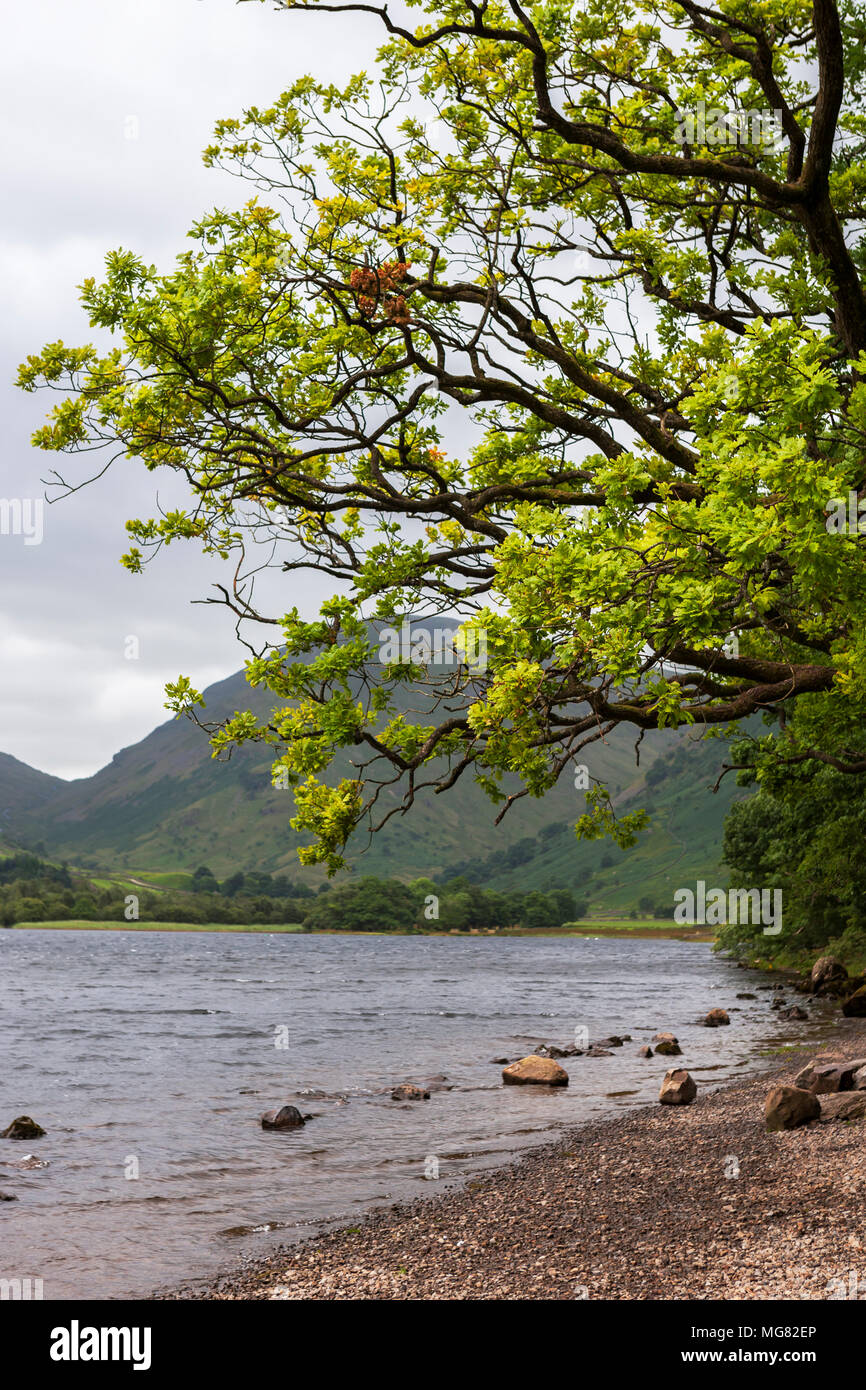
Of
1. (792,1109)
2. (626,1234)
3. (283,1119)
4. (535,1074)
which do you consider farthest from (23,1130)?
(626,1234)

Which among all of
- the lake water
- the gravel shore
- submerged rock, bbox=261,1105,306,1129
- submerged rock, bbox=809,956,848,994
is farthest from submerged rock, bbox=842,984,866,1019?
the gravel shore

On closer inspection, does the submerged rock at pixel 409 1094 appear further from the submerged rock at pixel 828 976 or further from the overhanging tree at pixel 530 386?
the submerged rock at pixel 828 976

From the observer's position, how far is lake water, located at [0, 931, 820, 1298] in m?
15.0

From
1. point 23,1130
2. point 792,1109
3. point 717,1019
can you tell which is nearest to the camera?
point 792,1109

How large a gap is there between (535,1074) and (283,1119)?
7610 mm

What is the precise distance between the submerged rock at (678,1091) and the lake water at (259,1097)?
1.60 metres

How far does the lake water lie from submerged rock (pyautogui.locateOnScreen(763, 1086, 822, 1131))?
4753 mm

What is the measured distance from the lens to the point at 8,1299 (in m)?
12.0

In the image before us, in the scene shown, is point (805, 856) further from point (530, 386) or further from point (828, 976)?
point (530, 386)

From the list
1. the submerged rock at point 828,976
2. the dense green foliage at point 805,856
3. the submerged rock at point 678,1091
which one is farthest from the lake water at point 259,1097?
the dense green foliage at point 805,856

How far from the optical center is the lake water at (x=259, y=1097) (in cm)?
1496

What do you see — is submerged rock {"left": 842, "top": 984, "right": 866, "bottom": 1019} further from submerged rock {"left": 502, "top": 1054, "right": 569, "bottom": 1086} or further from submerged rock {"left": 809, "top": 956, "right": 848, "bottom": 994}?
submerged rock {"left": 502, "top": 1054, "right": 569, "bottom": 1086}

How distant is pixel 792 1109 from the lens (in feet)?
52.6

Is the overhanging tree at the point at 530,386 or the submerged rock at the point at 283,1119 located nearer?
the overhanging tree at the point at 530,386
